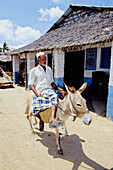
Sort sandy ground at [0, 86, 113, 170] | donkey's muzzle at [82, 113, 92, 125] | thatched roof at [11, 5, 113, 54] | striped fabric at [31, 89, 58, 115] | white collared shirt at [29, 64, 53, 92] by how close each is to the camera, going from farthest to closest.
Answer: thatched roof at [11, 5, 113, 54] < white collared shirt at [29, 64, 53, 92] < striped fabric at [31, 89, 58, 115] < sandy ground at [0, 86, 113, 170] < donkey's muzzle at [82, 113, 92, 125]

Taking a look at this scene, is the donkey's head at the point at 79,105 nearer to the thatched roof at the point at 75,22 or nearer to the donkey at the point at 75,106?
the donkey at the point at 75,106

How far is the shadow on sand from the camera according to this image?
2578mm

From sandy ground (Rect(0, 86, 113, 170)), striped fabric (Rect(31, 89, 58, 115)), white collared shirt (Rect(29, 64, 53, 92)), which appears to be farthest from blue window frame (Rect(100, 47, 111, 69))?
striped fabric (Rect(31, 89, 58, 115))

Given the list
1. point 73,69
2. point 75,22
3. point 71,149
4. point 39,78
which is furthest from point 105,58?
point 71,149

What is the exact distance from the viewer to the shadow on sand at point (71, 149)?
258 cm

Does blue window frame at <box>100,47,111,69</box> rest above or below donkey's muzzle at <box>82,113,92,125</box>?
above

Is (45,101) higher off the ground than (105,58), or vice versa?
(105,58)

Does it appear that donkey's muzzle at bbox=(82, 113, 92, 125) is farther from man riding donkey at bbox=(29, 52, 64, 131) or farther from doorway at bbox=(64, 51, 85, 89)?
doorway at bbox=(64, 51, 85, 89)

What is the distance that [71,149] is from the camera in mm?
3061

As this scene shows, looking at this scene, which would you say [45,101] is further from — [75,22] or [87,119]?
[75,22]

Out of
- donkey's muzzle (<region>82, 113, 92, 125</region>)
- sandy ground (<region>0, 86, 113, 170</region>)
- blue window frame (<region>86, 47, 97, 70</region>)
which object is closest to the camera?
donkey's muzzle (<region>82, 113, 92, 125</region>)

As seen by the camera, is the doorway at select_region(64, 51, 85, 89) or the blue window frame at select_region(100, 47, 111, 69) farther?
the doorway at select_region(64, 51, 85, 89)

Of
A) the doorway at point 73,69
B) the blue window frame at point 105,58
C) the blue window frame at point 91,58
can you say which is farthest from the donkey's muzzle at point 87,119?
the doorway at point 73,69

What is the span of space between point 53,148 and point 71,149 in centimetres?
43
